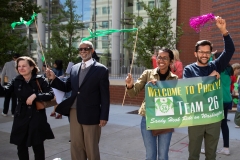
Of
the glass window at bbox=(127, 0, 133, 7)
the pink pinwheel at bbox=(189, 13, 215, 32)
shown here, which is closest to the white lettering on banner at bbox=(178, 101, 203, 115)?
the pink pinwheel at bbox=(189, 13, 215, 32)

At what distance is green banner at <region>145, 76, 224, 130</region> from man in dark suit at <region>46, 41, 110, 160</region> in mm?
658

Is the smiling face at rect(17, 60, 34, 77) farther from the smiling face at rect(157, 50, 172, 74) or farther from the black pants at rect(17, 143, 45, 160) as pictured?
the smiling face at rect(157, 50, 172, 74)

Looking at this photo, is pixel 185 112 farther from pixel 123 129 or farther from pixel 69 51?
pixel 69 51

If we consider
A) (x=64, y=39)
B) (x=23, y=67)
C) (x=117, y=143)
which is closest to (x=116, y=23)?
(x=64, y=39)

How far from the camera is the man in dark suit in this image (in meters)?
3.95

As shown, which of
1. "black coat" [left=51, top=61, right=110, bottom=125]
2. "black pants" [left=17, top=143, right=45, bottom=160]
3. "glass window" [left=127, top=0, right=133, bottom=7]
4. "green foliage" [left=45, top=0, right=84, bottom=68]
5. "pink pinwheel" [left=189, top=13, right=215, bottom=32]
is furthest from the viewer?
"glass window" [left=127, top=0, right=133, bottom=7]

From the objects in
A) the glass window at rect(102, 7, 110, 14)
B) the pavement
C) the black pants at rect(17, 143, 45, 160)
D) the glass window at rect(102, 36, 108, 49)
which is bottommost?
the pavement

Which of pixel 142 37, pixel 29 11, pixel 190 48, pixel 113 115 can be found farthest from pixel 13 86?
pixel 190 48

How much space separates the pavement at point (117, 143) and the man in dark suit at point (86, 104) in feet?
4.20

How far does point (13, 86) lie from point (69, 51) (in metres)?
8.48

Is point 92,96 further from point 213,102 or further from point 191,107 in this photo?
point 213,102

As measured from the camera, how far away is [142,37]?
32.0 feet

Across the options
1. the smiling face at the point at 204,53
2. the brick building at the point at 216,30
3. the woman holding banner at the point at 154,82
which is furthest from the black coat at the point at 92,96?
the brick building at the point at 216,30

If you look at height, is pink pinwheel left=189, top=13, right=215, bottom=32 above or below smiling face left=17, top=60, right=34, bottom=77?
above
